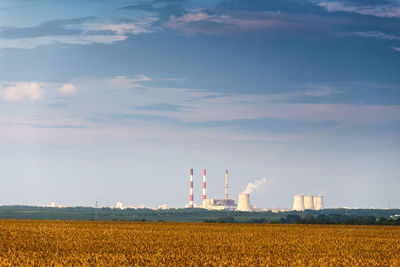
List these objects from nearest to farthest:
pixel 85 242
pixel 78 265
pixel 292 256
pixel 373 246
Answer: pixel 78 265 < pixel 292 256 < pixel 85 242 < pixel 373 246

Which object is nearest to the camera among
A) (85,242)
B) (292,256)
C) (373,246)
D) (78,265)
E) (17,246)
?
(78,265)

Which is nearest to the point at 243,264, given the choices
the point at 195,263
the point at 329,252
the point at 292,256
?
the point at 195,263

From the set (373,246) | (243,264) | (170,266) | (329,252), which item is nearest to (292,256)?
(329,252)

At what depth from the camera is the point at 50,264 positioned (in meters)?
32.3

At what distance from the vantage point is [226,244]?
5156cm

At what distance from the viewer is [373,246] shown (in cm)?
5428

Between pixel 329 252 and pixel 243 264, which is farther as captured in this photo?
pixel 329 252

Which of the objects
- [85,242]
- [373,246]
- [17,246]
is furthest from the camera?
[373,246]

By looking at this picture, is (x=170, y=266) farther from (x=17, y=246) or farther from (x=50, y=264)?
(x=17, y=246)

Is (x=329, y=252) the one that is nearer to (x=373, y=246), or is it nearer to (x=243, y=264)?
(x=373, y=246)

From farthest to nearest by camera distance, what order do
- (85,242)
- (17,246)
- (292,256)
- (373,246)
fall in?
(373,246) → (85,242) → (17,246) → (292,256)

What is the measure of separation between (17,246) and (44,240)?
24.1 feet

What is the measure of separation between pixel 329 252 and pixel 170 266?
17.6 meters

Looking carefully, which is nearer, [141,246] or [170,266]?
[170,266]
